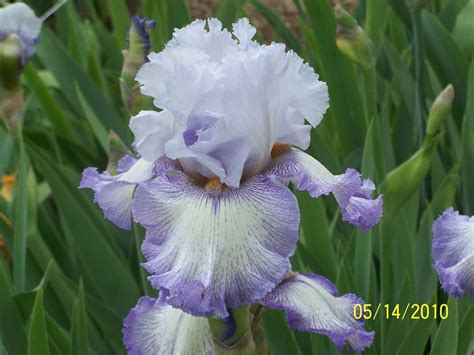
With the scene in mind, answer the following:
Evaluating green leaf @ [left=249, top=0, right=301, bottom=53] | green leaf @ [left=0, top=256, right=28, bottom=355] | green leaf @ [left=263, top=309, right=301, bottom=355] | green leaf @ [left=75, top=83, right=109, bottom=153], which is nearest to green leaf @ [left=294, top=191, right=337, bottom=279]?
green leaf @ [left=263, top=309, right=301, bottom=355]

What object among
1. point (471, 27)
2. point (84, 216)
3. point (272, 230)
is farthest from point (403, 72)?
point (272, 230)

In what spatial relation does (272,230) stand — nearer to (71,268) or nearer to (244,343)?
(244,343)

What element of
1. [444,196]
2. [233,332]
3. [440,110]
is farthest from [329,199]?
[233,332]

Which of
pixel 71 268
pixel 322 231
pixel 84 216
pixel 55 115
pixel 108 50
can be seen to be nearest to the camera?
pixel 322 231

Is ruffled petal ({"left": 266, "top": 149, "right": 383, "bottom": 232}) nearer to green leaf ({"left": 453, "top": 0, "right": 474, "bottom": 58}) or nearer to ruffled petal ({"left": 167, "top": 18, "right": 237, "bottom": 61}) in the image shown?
ruffled petal ({"left": 167, "top": 18, "right": 237, "bottom": 61})
